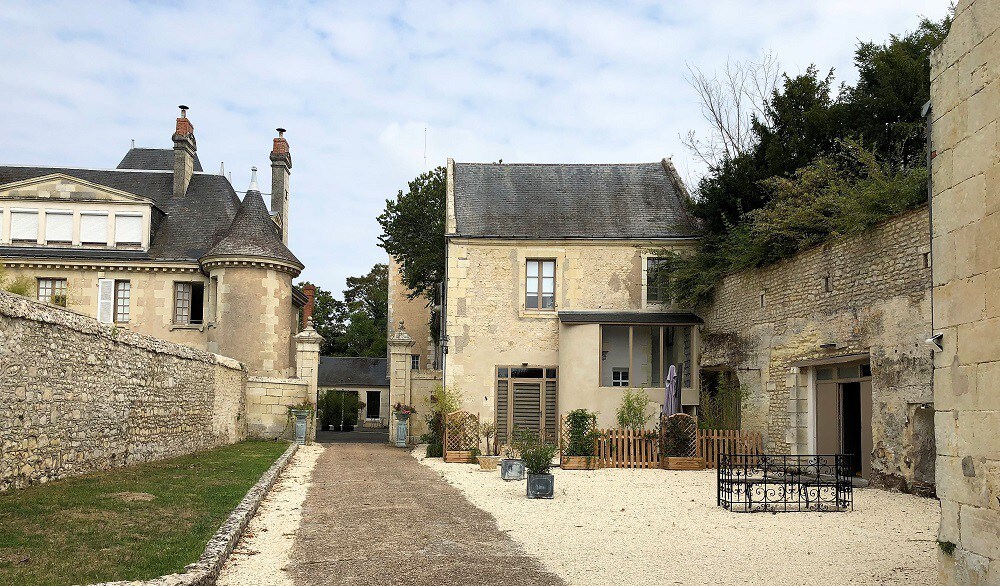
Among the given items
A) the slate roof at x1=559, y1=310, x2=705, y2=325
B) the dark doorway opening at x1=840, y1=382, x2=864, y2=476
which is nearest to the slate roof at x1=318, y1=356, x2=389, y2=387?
the slate roof at x1=559, y1=310, x2=705, y2=325

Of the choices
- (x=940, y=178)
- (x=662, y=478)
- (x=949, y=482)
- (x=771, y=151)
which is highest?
(x=771, y=151)

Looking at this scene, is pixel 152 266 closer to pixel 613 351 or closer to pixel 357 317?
pixel 613 351

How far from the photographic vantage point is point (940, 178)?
20.2 feet

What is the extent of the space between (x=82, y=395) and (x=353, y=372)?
108 ft

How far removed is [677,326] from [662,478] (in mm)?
7535

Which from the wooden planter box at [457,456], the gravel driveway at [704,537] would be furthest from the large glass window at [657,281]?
the gravel driveway at [704,537]

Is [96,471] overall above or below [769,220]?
below

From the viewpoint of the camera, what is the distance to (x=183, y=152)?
27734 mm

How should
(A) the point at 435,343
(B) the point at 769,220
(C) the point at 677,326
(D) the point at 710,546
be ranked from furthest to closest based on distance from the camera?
(A) the point at 435,343 → (C) the point at 677,326 → (B) the point at 769,220 → (D) the point at 710,546

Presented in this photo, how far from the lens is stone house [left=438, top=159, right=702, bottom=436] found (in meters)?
21.4

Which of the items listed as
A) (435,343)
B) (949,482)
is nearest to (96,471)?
(949,482)

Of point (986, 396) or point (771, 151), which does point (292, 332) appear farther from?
→ point (986, 396)

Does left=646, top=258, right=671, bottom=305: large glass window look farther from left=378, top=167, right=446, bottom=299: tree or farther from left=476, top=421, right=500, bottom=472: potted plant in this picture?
left=378, top=167, right=446, bottom=299: tree

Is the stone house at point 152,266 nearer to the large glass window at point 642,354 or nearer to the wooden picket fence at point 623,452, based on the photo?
the large glass window at point 642,354
